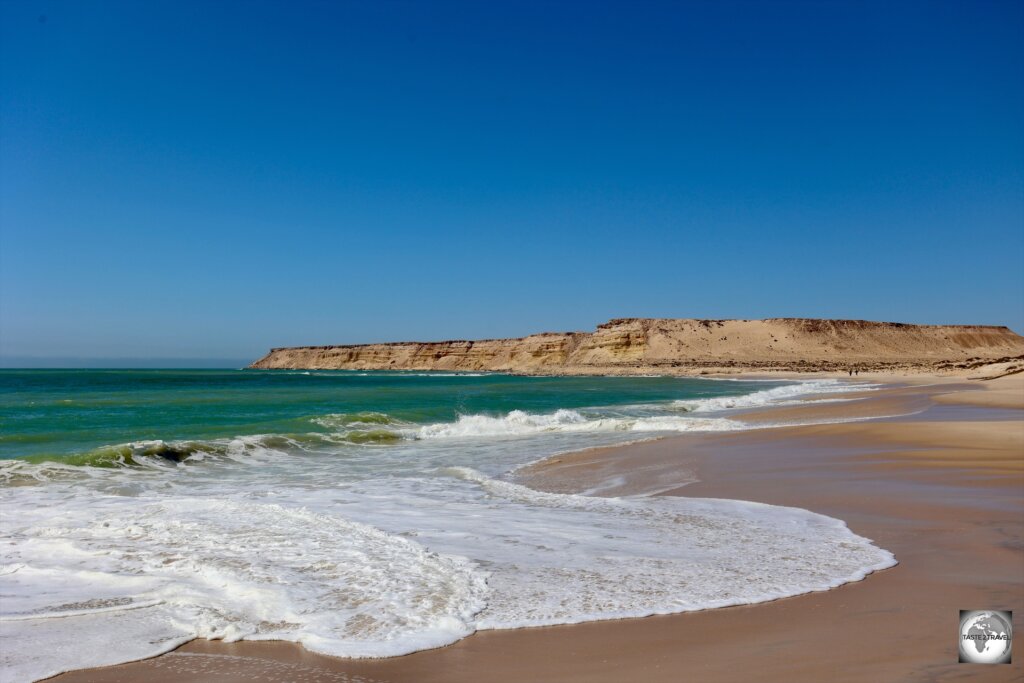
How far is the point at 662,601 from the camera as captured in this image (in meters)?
4.24

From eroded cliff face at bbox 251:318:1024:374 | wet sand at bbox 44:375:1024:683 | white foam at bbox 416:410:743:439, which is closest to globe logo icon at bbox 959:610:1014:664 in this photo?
wet sand at bbox 44:375:1024:683

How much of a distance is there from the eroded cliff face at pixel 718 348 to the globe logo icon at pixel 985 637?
82242 millimetres

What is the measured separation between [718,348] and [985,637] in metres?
106

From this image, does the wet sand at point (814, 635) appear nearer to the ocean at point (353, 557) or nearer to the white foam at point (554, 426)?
the ocean at point (353, 557)

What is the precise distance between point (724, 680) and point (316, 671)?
196 centimetres

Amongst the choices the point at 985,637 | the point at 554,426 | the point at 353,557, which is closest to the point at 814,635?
the point at 985,637

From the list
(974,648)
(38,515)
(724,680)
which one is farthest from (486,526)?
(38,515)

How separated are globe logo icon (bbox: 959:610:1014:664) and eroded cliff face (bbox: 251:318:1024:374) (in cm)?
8224

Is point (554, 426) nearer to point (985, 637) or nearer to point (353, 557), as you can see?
point (353, 557)

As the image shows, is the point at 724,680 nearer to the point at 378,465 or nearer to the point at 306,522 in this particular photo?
the point at 306,522

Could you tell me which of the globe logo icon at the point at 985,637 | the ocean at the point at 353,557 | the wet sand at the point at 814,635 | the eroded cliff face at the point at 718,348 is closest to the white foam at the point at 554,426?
the ocean at the point at 353,557

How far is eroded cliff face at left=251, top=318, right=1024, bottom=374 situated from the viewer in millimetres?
95625

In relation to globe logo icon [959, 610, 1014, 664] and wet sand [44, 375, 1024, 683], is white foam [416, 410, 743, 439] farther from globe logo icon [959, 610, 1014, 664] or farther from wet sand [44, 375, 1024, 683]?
globe logo icon [959, 610, 1014, 664]

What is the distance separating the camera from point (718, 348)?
105000 mm
